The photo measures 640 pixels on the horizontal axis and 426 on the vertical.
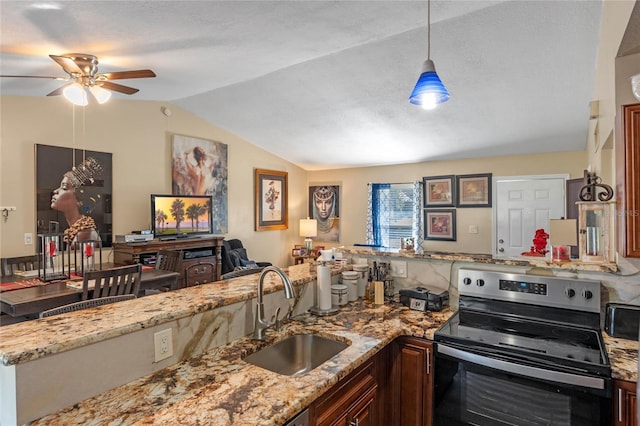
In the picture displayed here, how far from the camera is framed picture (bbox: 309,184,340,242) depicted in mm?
7156

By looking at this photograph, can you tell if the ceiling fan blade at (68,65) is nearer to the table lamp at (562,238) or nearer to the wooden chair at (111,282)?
the wooden chair at (111,282)

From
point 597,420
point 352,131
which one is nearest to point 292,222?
point 352,131

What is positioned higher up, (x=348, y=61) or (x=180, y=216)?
(x=348, y=61)

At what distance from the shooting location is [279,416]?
1.05 m

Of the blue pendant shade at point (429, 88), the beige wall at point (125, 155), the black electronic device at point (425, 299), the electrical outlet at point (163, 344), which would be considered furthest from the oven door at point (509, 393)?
the beige wall at point (125, 155)

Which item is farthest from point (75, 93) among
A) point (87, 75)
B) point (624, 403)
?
point (624, 403)

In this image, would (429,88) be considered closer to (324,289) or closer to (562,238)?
(562,238)

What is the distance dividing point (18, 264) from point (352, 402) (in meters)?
3.83

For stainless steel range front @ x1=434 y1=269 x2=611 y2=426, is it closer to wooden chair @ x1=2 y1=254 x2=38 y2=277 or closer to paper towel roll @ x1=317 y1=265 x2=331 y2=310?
paper towel roll @ x1=317 y1=265 x2=331 y2=310

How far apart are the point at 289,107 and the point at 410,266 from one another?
3.14 meters

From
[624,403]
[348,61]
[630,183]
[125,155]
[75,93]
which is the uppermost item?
[348,61]

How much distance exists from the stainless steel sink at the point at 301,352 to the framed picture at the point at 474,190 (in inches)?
183

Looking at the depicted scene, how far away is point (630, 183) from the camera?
1524 millimetres

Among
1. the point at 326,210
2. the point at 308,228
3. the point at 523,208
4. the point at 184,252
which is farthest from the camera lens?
the point at 326,210
